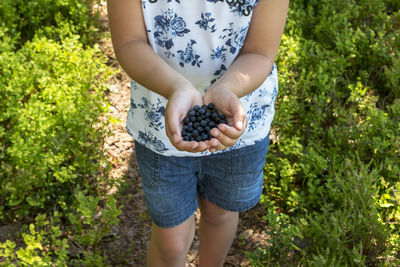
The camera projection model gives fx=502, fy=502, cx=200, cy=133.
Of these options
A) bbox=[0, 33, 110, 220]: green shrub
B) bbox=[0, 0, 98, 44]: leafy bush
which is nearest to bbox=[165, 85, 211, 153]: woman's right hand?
bbox=[0, 33, 110, 220]: green shrub

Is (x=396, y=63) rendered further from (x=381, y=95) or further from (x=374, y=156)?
(x=374, y=156)

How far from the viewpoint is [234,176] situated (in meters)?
1.85

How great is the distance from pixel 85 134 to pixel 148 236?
2.22 ft

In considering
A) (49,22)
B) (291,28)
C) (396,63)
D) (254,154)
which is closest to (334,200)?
(254,154)

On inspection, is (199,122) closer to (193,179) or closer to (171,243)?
(193,179)

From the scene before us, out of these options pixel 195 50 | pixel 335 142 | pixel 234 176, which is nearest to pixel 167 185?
pixel 234 176

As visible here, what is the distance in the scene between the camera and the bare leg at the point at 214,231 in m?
2.09

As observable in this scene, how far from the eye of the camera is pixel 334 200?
2688 millimetres

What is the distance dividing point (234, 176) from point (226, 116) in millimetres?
355

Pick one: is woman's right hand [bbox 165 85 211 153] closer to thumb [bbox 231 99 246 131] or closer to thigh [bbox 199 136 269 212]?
thumb [bbox 231 99 246 131]

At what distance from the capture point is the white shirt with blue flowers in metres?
1.63

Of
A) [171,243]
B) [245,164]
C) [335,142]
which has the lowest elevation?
[335,142]

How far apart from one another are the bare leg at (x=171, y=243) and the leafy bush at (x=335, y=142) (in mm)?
490

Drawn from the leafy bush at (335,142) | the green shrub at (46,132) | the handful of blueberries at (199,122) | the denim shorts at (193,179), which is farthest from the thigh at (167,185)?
the green shrub at (46,132)
